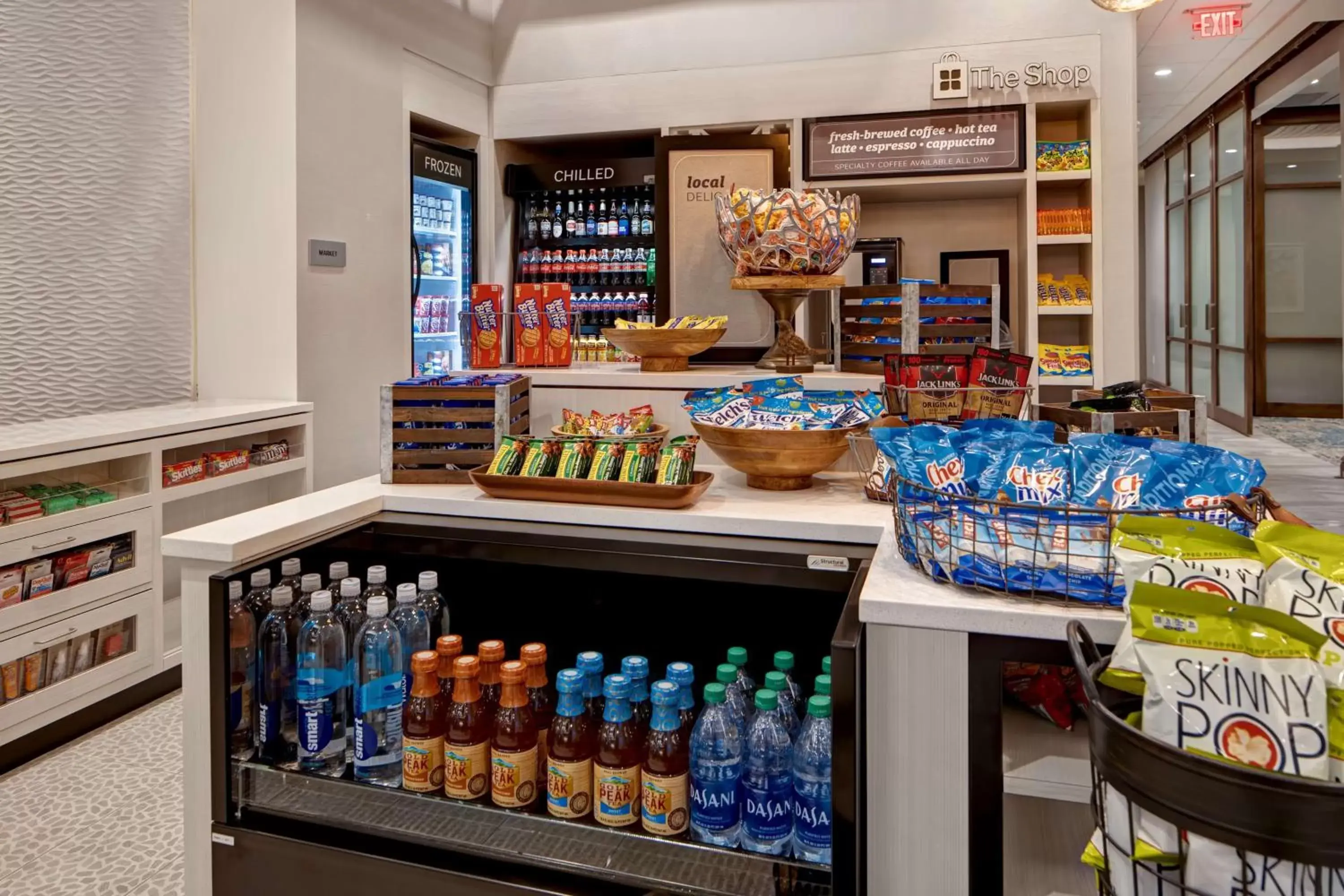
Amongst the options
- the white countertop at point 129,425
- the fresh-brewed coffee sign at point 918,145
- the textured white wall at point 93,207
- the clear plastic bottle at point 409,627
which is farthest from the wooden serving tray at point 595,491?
the fresh-brewed coffee sign at point 918,145

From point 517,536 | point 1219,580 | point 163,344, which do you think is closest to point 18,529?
point 163,344

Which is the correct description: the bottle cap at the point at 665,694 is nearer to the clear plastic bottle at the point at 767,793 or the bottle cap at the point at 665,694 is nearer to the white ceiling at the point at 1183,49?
the clear plastic bottle at the point at 767,793

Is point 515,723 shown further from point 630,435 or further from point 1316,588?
point 1316,588

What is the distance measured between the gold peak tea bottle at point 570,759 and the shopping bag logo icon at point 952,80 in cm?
414

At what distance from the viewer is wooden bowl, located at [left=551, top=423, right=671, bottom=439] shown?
1.92 metres

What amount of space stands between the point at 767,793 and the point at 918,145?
13.2 feet

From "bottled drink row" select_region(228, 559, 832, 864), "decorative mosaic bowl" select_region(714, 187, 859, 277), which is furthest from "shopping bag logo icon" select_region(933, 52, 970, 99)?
"bottled drink row" select_region(228, 559, 832, 864)

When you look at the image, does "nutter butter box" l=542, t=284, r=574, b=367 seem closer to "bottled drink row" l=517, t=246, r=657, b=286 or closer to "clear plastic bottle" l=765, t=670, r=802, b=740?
"clear plastic bottle" l=765, t=670, r=802, b=740

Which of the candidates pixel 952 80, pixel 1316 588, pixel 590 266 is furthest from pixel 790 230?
pixel 590 266

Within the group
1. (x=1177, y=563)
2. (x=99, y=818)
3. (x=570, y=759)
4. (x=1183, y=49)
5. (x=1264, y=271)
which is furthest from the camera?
(x=1264, y=271)

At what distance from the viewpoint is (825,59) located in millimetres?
4953

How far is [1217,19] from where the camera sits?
7.32 metres

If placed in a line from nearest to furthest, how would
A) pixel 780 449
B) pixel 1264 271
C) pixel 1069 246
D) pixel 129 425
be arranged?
pixel 780 449, pixel 129 425, pixel 1069 246, pixel 1264 271

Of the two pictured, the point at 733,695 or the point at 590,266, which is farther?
the point at 590,266
